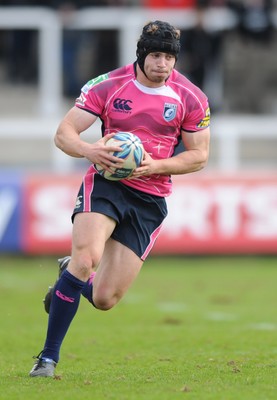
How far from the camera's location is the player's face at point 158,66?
802 cm

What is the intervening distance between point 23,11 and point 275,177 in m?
5.63

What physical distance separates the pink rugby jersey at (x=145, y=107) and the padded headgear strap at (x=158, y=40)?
277 mm

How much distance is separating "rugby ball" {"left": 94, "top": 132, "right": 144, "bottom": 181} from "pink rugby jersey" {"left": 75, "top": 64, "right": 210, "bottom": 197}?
288mm

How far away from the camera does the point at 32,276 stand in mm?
15742

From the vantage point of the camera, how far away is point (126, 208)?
8266 mm

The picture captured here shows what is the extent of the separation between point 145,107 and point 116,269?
4.10 feet

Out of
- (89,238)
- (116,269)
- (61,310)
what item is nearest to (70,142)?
(89,238)

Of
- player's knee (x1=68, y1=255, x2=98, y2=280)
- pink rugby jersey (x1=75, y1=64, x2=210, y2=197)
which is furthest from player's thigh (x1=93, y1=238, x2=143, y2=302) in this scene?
player's knee (x1=68, y1=255, x2=98, y2=280)

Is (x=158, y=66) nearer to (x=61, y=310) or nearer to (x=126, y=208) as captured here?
(x=126, y=208)

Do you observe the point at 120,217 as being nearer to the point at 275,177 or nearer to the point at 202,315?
the point at 202,315

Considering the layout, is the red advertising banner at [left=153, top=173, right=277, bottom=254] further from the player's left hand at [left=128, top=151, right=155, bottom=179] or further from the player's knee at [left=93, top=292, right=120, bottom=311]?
the player's left hand at [left=128, top=151, right=155, bottom=179]

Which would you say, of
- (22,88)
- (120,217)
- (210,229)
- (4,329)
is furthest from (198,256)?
(120,217)

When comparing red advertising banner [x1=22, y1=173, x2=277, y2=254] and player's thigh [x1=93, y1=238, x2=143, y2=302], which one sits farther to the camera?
red advertising banner [x1=22, y1=173, x2=277, y2=254]

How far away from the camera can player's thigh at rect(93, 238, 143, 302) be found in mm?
8398
